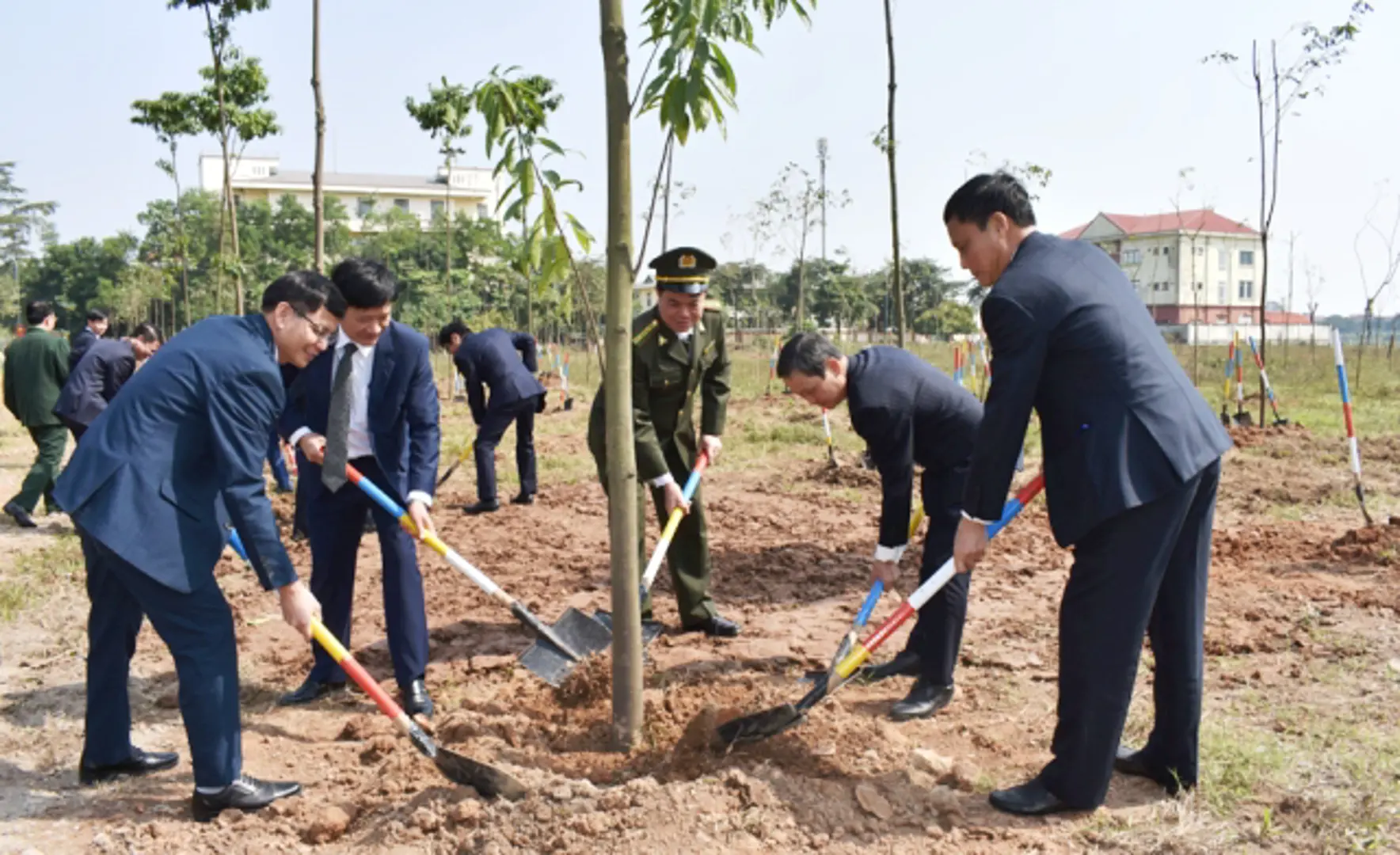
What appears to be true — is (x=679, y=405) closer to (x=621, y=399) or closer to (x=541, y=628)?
(x=541, y=628)

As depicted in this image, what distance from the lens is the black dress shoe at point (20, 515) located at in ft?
26.1

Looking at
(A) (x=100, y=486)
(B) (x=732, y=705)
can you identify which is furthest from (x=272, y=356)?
(B) (x=732, y=705)

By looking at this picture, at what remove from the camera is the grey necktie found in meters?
3.83

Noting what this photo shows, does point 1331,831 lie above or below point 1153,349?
below

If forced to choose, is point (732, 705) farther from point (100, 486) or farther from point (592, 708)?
point (100, 486)

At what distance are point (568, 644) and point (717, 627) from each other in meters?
0.96

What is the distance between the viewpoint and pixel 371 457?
13.1ft

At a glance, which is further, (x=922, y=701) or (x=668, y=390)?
(x=668, y=390)

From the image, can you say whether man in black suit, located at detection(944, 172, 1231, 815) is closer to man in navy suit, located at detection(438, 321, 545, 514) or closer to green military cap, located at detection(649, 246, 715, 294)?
green military cap, located at detection(649, 246, 715, 294)

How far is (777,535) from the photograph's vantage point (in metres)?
7.01

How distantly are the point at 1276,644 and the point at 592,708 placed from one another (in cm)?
311

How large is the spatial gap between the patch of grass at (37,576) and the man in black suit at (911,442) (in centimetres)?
479

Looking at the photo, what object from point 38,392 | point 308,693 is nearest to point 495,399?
point 38,392

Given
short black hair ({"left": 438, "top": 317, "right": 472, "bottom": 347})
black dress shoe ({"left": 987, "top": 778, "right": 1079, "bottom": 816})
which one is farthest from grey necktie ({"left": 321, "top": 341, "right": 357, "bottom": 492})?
A: short black hair ({"left": 438, "top": 317, "right": 472, "bottom": 347})
